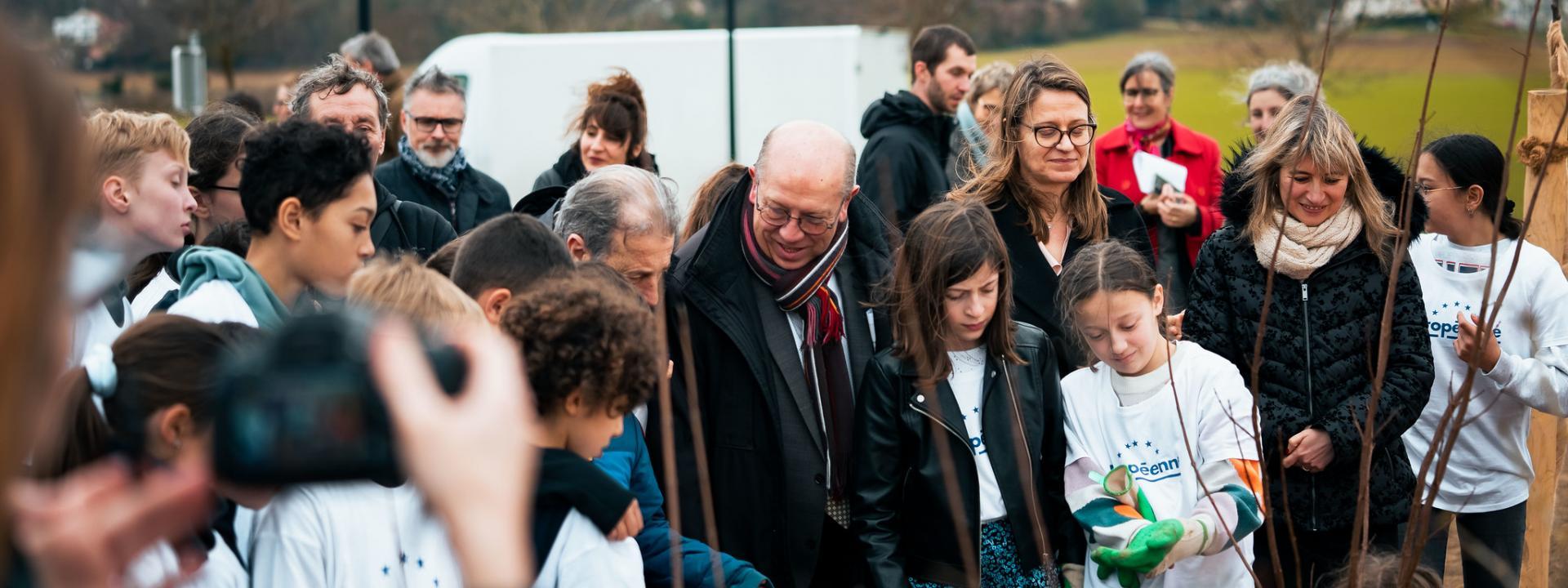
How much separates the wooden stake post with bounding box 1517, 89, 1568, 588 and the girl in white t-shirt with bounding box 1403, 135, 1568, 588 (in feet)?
0.30

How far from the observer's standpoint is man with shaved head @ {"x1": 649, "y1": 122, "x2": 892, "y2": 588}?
328 cm

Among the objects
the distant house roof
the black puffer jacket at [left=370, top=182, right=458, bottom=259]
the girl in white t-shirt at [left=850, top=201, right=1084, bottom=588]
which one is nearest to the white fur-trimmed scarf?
the girl in white t-shirt at [left=850, top=201, right=1084, bottom=588]

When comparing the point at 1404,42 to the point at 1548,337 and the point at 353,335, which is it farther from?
the point at 353,335

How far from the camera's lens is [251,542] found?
2193mm

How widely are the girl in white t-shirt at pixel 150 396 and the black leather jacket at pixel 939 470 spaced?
160cm

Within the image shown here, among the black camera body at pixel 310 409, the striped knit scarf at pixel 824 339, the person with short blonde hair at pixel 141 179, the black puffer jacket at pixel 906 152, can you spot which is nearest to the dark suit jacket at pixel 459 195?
the black puffer jacket at pixel 906 152

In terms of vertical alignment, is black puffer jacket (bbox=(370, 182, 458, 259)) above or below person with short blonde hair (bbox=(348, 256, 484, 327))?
below

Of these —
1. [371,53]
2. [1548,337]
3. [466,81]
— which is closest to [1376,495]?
[1548,337]

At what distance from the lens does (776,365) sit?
10.8 feet

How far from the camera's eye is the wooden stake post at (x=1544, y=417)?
3.95m

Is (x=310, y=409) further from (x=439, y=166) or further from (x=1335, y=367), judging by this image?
(x=439, y=166)

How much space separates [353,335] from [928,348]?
8.14 ft

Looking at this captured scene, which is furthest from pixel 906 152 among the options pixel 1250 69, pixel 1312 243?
pixel 1250 69

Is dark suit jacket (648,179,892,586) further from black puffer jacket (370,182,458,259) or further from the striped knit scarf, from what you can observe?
black puffer jacket (370,182,458,259)
